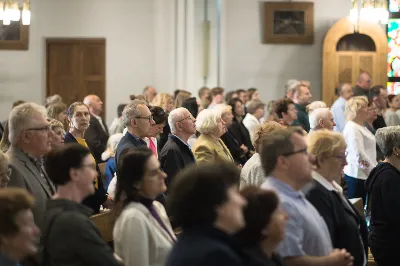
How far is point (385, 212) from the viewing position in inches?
254

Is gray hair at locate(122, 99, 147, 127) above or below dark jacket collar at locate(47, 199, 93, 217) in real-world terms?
above

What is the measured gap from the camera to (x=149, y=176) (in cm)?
467

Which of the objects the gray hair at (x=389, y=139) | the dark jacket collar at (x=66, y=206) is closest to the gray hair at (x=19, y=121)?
the dark jacket collar at (x=66, y=206)

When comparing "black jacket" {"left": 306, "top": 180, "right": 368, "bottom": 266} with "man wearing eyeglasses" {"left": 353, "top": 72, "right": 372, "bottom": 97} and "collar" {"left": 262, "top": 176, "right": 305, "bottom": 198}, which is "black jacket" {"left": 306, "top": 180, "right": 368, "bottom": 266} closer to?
"collar" {"left": 262, "top": 176, "right": 305, "bottom": 198}

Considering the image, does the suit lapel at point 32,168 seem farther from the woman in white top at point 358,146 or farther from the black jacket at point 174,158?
the woman in white top at point 358,146

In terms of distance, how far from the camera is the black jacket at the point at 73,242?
12.9 ft

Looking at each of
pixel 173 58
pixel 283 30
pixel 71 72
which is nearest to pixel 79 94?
pixel 71 72

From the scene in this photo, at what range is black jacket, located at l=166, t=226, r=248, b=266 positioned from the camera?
10.7ft

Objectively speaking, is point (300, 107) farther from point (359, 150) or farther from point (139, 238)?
point (139, 238)

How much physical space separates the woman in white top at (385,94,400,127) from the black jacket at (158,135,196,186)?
7152 mm

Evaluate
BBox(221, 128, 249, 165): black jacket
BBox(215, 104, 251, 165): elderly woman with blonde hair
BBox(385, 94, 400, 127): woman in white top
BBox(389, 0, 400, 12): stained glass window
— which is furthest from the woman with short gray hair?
BBox(389, 0, 400, 12): stained glass window

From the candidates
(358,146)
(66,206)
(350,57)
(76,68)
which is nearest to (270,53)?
(350,57)

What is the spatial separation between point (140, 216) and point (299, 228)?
34.6 inches

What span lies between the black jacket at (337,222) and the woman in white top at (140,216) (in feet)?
3.11
